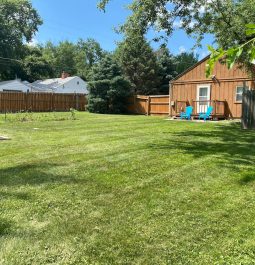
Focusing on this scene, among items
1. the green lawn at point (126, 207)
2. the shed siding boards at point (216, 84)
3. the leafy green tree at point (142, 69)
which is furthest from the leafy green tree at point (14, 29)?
the green lawn at point (126, 207)

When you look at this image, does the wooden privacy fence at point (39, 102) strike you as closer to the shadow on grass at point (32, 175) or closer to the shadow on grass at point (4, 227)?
the shadow on grass at point (32, 175)

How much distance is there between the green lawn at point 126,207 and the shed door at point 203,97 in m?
13.8

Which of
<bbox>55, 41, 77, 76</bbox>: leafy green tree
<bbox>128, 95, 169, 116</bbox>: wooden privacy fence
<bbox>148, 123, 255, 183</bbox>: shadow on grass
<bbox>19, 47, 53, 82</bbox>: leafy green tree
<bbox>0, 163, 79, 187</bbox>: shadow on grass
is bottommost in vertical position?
<bbox>0, 163, 79, 187</bbox>: shadow on grass

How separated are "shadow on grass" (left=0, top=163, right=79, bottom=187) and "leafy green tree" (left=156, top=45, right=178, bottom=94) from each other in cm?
3213

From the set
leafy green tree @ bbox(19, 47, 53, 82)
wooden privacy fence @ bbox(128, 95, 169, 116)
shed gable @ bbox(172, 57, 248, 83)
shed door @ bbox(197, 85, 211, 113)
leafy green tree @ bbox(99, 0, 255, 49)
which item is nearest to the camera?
leafy green tree @ bbox(99, 0, 255, 49)

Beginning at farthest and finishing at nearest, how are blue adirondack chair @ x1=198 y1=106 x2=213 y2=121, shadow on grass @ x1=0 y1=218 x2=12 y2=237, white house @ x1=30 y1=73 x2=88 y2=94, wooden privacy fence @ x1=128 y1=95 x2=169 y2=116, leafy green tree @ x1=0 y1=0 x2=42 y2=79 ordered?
1. leafy green tree @ x1=0 y1=0 x2=42 y2=79
2. white house @ x1=30 y1=73 x2=88 y2=94
3. wooden privacy fence @ x1=128 y1=95 x2=169 y2=116
4. blue adirondack chair @ x1=198 y1=106 x2=213 y2=121
5. shadow on grass @ x1=0 y1=218 x2=12 y2=237

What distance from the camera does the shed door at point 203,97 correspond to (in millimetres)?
21111

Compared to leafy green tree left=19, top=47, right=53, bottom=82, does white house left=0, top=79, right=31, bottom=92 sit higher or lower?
lower

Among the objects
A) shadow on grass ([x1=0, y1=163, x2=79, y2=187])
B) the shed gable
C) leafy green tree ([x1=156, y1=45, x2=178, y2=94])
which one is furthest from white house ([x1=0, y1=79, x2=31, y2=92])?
shadow on grass ([x1=0, y1=163, x2=79, y2=187])

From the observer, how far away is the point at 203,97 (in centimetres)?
2186

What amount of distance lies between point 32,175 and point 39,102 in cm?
2374

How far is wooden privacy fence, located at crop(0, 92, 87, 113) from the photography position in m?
26.5

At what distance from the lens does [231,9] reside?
1280 centimetres

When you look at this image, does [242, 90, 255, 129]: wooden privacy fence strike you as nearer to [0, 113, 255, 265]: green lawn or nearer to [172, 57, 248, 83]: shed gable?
[0, 113, 255, 265]: green lawn
